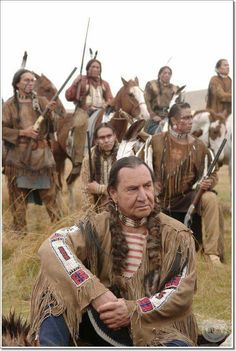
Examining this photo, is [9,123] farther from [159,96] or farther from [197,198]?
[197,198]

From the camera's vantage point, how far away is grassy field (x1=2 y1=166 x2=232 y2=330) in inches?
185

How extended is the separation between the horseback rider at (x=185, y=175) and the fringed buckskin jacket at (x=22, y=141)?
907 mm

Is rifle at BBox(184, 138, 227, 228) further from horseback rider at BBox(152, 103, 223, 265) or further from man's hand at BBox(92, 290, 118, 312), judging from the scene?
man's hand at BBox(92, 290, 118, 312)

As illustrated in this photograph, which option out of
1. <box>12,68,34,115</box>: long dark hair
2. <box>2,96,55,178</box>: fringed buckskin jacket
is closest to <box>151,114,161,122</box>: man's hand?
<box>2,96,55,178</box>: fringed buckskin jacket

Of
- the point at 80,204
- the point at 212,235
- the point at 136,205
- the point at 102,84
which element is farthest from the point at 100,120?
the point at 136,205

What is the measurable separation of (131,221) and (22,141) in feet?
5.72

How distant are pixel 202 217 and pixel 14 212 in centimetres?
130

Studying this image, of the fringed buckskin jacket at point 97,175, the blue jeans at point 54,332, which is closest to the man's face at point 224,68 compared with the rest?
the fringed buckskin jacket at point 97,175

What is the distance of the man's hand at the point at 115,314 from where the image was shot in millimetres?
3920

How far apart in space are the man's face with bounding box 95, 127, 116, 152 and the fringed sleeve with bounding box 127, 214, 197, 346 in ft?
3.61

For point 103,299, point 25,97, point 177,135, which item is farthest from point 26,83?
point 103,299

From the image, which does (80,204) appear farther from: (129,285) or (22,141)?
(129,285)

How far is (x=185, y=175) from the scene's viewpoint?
5.30 m

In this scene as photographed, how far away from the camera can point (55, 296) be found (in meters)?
4.00
